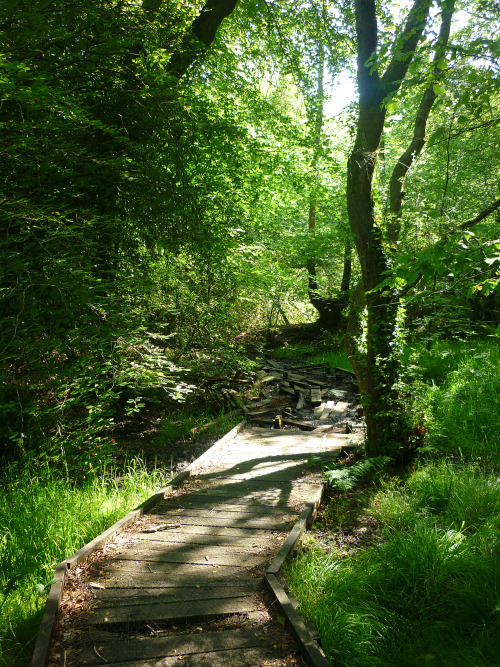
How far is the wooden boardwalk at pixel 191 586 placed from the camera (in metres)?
2.58

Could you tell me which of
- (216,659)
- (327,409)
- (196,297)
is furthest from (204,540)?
(327,409)

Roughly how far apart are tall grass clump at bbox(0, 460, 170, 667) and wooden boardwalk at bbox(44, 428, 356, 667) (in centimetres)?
29

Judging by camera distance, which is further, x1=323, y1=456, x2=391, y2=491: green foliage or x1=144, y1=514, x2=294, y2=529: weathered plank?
x1=323, y1=456, x2=391, y2=491: green foliage

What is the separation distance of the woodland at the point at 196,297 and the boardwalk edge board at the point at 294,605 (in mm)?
151

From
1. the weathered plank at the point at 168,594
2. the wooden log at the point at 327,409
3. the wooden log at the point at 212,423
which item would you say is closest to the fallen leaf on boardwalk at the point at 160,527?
the weathered plank at the point at 168,594

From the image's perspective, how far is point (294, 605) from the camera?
2.92 metres

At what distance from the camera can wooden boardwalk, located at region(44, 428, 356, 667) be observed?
2584mm

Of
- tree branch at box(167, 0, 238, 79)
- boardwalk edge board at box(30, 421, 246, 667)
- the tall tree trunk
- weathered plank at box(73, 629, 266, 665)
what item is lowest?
weathered plank at box(73, 629, 266, 665)

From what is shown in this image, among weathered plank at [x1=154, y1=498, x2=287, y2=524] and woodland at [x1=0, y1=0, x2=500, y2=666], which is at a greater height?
woodland at [x1=0, y1=0, x2=500, y2=666]

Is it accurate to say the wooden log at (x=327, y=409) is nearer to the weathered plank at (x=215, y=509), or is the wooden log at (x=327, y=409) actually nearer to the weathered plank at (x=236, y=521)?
the weathered plank at (x=215, y=509)

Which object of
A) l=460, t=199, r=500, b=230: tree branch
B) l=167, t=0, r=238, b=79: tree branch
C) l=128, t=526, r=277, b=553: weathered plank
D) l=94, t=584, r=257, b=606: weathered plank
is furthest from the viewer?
l=167, t=0, r=238, b=79: tree branch

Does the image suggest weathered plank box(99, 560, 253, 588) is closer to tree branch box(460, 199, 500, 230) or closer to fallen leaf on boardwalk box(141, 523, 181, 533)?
fallen leaf on boardwalk box(141, 523, 181, 533)

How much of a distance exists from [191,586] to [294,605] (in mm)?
859

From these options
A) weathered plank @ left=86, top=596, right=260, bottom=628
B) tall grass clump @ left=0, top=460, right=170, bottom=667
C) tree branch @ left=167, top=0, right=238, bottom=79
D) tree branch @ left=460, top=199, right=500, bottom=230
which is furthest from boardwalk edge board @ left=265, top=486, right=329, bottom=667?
tree branch @ left=167, top=0, right=238, bottom=79
